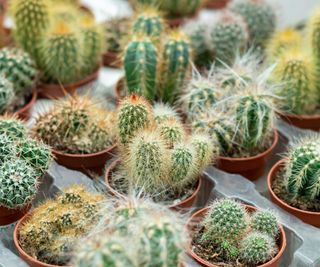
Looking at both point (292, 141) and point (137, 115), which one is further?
point (292, 141)

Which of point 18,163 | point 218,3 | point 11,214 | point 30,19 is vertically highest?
point 30,19

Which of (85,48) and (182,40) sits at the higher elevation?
(182,40)

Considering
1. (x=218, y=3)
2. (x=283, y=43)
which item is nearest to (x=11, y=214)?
(x=283, y=43)

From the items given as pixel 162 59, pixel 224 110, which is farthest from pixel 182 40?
pixel 224 110

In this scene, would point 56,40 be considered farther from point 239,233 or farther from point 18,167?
point 239,233

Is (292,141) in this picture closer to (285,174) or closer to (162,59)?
(285,174)

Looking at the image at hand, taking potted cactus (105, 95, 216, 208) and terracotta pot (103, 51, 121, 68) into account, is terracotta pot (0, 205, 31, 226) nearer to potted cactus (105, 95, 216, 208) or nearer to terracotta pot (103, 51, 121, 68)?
potted cactus (105, 95, 216, 208)
